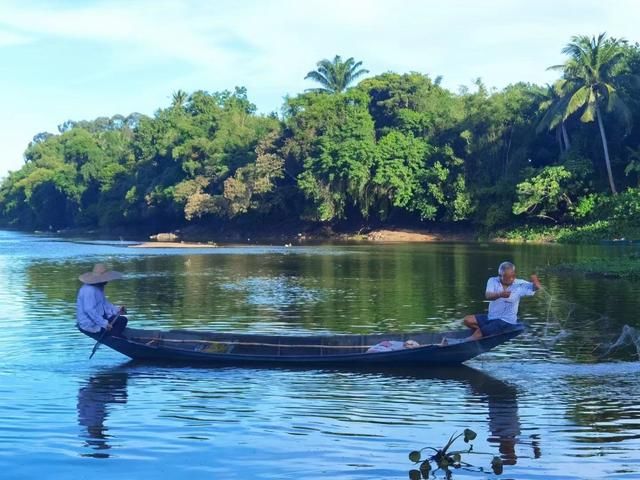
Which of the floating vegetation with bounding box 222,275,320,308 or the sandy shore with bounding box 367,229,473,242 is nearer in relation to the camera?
the floating vegetation with bounding box 222,275,320,308

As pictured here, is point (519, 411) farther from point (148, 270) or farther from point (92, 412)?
point (148, 270)

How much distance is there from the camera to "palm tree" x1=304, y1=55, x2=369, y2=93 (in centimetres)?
7838

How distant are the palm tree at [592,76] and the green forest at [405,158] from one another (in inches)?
3.3

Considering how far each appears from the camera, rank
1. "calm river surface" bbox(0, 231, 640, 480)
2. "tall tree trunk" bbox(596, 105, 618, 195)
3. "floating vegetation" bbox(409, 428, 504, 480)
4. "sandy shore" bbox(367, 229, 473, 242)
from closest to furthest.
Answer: "floating vegetation" bbox(409, 428, 504, 480) < "calm river surface" bbox(0, 231, 640, 480) < "tall tree trunk" bbox(596, 105, 618, 195) < "sandy shore" bbox(367, 229, 473, 242)

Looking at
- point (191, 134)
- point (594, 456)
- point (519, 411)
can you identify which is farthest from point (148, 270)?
point (191, 134)

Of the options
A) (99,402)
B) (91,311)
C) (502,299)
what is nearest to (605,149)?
(502,299)

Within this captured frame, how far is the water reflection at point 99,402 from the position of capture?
34.4 ft

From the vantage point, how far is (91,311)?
15.4m

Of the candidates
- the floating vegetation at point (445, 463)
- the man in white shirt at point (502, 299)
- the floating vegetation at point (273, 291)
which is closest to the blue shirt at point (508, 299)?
the man in white shirt at point (502, 299)

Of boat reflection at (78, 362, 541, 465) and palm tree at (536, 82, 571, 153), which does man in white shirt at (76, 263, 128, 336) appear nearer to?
boat reflection at (78, 362, 541, 465)

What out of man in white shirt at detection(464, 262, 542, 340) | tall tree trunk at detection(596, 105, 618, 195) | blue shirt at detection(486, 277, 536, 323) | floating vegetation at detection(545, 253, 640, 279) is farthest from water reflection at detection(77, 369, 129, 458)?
tall tree trunk at detection(596, 105, 618, 195)

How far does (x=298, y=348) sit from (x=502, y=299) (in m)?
3.74

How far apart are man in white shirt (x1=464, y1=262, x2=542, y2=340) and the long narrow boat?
0.68ft

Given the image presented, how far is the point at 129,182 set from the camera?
93.6 meters
